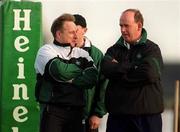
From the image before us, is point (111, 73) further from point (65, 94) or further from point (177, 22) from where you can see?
point (177, 22)

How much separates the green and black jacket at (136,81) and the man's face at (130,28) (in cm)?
5

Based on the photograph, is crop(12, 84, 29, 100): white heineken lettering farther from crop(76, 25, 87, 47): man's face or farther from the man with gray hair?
the man with gray hair

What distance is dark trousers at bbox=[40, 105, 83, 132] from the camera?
2.62 m

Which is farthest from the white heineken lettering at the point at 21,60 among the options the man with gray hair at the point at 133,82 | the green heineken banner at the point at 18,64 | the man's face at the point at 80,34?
the man with gray hair at the point at 133,82

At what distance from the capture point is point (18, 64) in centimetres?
337

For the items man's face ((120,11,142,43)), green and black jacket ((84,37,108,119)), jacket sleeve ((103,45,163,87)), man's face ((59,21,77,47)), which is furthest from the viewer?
green and black jacket ((84,37,108,119))

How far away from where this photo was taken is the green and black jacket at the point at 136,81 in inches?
97.8

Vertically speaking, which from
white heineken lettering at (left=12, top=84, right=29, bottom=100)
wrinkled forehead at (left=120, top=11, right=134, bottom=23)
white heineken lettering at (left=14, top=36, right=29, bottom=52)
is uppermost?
wrinkled forehead at (left=120, top=11, right=134, bottom=23)

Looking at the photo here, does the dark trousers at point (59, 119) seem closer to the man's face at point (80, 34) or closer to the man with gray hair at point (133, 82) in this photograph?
the man with gray hair at point (133, 82)

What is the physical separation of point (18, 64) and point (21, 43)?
18 centimetres

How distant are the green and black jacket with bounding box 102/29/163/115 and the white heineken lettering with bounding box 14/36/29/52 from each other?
3.32 feet

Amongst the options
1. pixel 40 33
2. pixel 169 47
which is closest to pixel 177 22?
pixel 169 47

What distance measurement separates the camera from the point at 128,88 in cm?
252

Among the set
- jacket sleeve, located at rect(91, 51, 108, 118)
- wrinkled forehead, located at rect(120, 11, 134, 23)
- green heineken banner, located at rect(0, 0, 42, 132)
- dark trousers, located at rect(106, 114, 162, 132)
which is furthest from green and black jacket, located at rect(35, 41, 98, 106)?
green heineken banner, located at rect(0, 0, 42, 132)
